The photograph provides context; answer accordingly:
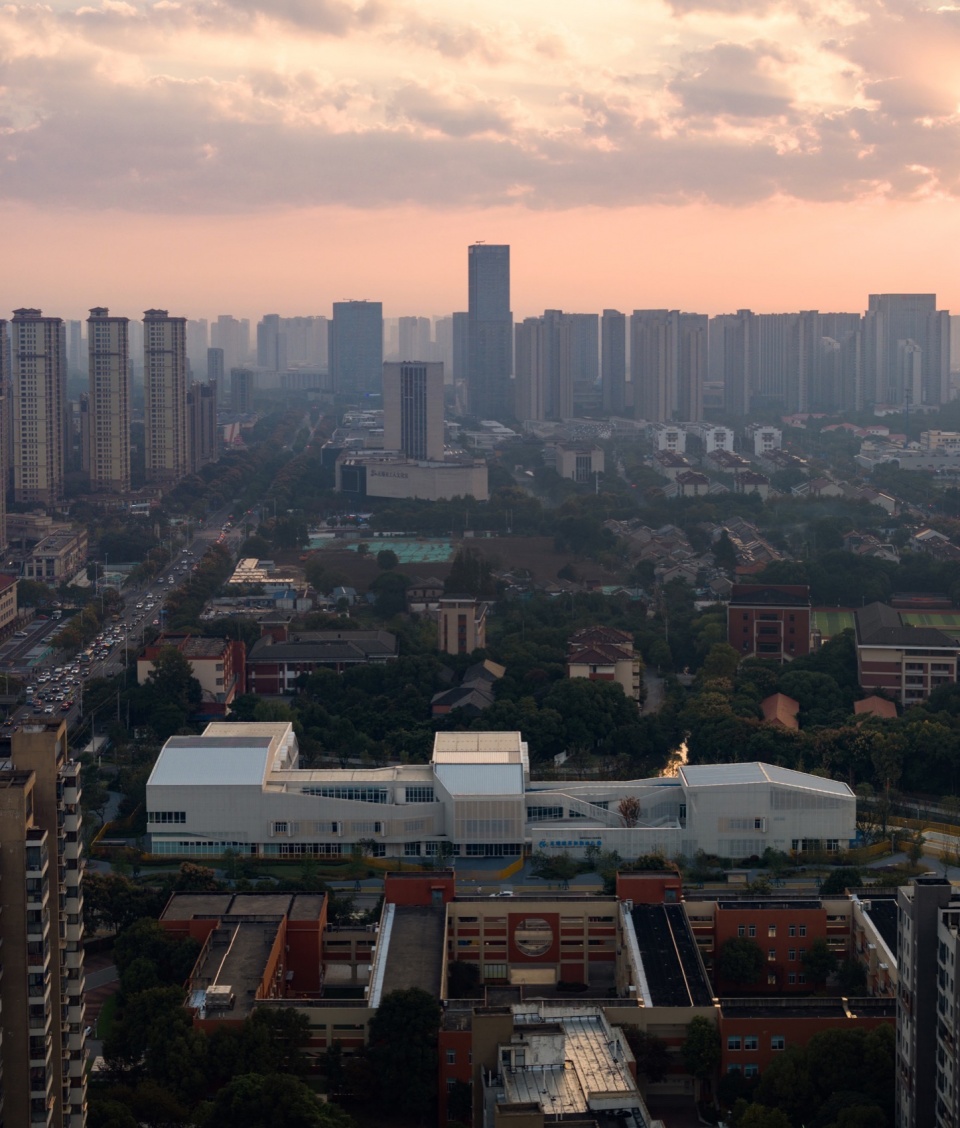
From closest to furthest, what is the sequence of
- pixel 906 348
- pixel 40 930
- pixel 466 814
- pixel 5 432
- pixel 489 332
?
pixel 40 930 < pixel 466 814 < pixel 5 432 < pixel 906 348 < pixel 489 332

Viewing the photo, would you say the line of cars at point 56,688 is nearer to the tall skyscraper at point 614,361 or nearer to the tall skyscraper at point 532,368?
the tall skyscraper at point 532,368

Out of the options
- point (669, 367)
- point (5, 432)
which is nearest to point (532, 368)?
point (669, 367)

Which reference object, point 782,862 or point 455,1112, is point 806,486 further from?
point 455,1112

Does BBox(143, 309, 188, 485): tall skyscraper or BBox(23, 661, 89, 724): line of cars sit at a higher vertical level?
BBox(143, 309, 188, 485): tall skyscraper

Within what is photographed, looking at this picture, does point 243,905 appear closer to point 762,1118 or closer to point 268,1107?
point 268,1107

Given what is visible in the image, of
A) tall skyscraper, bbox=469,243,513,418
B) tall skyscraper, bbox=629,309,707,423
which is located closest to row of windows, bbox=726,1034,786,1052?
tall skyscraper, bbox=629,309,707,423

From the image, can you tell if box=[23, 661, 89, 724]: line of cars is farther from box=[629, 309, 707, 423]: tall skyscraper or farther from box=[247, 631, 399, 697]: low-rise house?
box=[629, 309, 707, 423]: tall skyscraper
